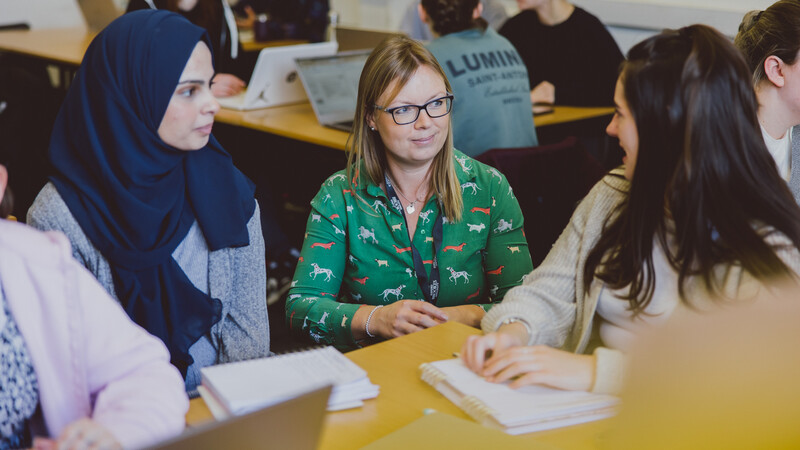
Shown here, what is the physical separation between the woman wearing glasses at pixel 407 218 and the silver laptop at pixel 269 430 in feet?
3.44

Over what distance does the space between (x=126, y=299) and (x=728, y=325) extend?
48.5 inches

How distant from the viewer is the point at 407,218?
1.91 meters

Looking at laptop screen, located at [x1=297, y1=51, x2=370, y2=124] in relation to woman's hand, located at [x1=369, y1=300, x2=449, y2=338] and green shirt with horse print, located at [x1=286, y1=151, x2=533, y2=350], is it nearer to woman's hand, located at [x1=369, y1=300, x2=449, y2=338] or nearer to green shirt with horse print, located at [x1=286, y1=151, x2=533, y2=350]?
green shirt with horse print, located at [x1=286, y1=151, x2=533, y2=350]

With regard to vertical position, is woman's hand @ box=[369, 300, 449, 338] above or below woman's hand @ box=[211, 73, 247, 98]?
below

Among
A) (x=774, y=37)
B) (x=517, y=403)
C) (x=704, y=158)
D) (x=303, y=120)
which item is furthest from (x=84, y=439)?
(x=303, y=120)

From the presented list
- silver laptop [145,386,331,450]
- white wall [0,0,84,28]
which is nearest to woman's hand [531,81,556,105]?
silver laptop [145,386,331,450]

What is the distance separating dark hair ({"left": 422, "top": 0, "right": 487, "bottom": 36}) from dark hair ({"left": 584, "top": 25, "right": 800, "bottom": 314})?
169cm

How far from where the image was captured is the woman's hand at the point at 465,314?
1.79 meters

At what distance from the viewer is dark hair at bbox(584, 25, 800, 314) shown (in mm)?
1240

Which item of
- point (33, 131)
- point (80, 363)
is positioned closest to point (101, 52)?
point (80, 363)

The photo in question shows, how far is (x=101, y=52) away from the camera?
5.15 feet

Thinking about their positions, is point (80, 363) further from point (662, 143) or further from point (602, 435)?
point (662, 143)

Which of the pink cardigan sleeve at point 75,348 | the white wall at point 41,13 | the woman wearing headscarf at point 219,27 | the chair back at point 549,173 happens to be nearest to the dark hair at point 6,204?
the pink cardigan sleeve at point 75,348

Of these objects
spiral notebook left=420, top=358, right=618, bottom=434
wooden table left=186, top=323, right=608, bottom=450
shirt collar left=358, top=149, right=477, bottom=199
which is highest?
shirt collar left=358, top=149, right=477, bottom=199
